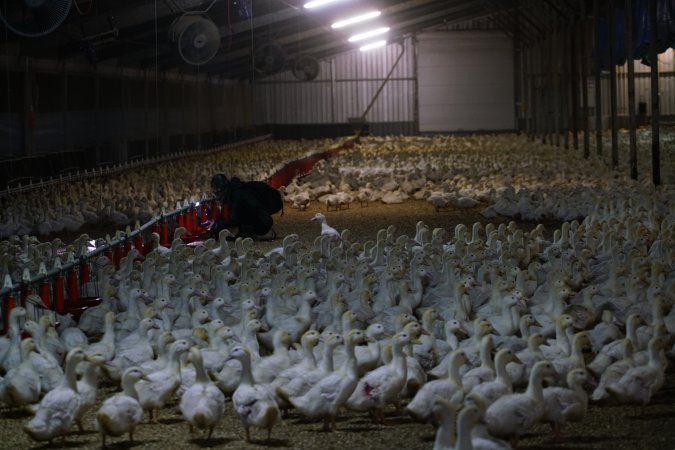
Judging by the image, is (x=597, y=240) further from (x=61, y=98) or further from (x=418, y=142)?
(x=418, y=142)

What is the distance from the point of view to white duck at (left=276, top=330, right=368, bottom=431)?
7.94 meters

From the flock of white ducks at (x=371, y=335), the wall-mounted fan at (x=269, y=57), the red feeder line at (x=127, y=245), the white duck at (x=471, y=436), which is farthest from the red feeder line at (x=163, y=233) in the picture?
the wall-mounted fan at (x=269, y=57)

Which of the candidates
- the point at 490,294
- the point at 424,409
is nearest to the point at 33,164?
the point at 490,294

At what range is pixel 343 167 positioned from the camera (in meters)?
32.2

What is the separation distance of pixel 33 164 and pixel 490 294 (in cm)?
1564

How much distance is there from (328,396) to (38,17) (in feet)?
22.3

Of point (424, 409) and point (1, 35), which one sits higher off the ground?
point (1, 35)

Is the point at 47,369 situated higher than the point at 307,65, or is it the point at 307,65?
the point at 307,65

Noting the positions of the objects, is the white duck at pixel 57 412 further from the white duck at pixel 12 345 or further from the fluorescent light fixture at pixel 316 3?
the fluorescent light fixture at pixel 316 3

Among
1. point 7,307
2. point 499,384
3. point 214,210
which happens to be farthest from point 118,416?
point 214,210

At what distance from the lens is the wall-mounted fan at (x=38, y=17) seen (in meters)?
12.9

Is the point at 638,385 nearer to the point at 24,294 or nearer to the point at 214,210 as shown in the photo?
the point at 24,294

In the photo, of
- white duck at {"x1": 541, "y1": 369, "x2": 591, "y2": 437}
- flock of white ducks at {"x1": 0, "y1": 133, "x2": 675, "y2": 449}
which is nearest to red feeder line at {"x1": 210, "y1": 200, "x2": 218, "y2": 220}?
flock of white ducks at {"x1": 0, "y1": 133, "x2": 675, "y2": 449}

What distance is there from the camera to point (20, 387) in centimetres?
849
